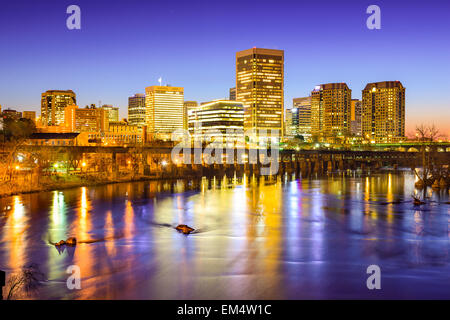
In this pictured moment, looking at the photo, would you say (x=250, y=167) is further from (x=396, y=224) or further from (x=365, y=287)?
(x=365, y=287)

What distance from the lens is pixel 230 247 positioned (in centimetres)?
2844

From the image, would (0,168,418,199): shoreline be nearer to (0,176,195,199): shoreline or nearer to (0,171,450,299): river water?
(0,176,195,199): shoreline

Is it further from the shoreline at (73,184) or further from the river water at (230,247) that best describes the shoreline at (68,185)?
the river water at (230,247)

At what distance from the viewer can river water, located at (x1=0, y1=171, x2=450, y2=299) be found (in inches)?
788

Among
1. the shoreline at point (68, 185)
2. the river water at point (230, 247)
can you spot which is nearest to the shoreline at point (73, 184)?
the shoreline at point (68, 185)

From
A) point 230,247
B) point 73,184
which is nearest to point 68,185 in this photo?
point 73,184

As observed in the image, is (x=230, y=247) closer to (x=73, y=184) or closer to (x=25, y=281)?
(x=25, y=281)

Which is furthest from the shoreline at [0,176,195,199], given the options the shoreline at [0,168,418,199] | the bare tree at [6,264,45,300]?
the bare tree at [6,264,45,300]

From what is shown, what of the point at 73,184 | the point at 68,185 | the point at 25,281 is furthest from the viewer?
the point at 73,184

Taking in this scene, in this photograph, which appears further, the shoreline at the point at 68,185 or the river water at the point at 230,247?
the shoreline at the point at 68,185

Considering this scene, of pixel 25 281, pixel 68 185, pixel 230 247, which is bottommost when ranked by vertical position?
pixel 230 247

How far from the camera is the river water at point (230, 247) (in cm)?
A: 2002

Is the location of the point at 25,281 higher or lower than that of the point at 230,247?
higher

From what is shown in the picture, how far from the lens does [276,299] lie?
61.3 ft
